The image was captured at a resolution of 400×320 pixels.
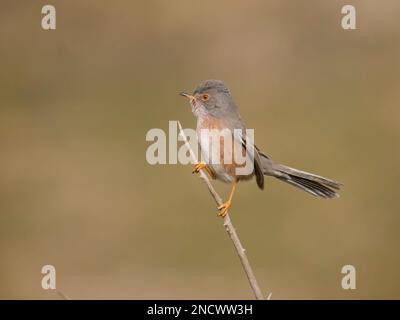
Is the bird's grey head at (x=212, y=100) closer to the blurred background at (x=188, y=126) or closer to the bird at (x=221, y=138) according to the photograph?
the bird at (x=221, y=138)

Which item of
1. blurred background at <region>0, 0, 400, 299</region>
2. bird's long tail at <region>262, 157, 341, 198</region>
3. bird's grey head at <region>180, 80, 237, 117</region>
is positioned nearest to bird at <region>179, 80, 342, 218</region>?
bird's grey head at <region>180, 80, 237, 117</region>

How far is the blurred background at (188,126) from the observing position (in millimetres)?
8852

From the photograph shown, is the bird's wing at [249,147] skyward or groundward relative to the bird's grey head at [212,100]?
groundward

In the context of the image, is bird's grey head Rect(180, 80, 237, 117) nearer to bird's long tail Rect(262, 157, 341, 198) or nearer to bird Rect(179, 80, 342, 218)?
bird Rect(179, 80, 342, 218)

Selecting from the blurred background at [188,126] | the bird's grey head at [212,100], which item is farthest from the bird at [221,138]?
the blurred background at [188,126]

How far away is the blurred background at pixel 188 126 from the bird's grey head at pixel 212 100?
99.6 inches

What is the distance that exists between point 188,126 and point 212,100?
5.61m

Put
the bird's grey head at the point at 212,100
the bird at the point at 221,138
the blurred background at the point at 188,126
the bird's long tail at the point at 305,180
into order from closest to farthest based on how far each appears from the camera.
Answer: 1. the bird's grey head at the point at 212,100
2. the bird at the point at 221,138
3. the bird's long tail at the point at 305,180
4. the blurred background at the point at 188,126

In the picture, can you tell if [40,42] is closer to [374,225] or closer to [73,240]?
[73,240]

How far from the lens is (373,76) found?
1373 cm

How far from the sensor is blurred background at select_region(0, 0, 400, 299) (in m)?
8.85

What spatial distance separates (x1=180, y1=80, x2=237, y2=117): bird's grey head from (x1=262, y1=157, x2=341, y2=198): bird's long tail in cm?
71

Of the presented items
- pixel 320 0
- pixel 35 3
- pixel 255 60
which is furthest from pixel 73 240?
pixel 320 0

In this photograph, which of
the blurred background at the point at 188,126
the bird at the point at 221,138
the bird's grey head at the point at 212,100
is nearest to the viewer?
the bird's grey head at the point at 212,100
